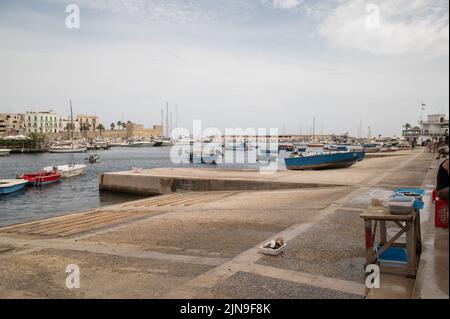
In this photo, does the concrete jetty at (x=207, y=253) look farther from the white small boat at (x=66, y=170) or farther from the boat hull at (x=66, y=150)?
the boat hull at (x=66, y=150)

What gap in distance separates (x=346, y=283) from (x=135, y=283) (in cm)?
→ 359

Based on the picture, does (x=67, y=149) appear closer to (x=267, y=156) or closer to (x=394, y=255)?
(x=267, y=156)

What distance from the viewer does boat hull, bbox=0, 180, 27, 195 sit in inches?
1207

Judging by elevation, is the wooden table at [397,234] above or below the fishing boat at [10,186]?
above

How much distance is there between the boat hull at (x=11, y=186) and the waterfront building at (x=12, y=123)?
511 feet

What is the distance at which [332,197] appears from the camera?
50.0ft

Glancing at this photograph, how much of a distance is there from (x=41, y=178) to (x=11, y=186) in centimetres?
531

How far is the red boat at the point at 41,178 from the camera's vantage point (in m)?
36.3

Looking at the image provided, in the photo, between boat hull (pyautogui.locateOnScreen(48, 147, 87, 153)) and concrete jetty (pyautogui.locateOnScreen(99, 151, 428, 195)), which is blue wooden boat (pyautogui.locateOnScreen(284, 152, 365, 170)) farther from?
boat hull (pyautogui.locateOnScreen(48, 147, 87, 153))

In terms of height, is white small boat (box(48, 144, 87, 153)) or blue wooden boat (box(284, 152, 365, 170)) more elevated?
blue wooden boat (box(284, 152, 365, 170))

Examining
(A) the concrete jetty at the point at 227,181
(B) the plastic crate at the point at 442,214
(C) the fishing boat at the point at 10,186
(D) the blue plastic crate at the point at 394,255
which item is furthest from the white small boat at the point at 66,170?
(B) the plastic crate at the point at 442,214

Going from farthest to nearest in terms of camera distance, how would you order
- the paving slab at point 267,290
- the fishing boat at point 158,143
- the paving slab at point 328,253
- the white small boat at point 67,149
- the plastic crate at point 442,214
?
the fishing boat at point 158,143
the white small boat at point 67,149
the paving slab at point 328,253
the plastic crate at point 442,214
the paving slab at point 267,290

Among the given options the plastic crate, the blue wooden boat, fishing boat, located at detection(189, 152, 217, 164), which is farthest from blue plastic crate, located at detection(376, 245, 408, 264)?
fishing boat, located at detection(189, 152, 217, 164)

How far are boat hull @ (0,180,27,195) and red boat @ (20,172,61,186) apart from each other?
269 cm
